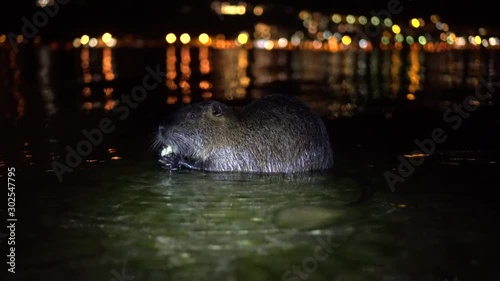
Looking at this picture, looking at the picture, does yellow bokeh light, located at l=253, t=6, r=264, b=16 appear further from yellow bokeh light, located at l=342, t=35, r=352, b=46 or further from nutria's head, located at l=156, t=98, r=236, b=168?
nutria's head, located at l=156, t=98, r=236, b=168

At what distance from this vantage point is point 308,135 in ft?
27.7

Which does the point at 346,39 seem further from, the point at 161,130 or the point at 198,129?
the point at 161,130

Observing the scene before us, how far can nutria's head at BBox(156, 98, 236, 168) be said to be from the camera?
27.0ft

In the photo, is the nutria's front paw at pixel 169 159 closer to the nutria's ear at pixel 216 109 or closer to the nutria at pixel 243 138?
the nutria at pixel 243 138

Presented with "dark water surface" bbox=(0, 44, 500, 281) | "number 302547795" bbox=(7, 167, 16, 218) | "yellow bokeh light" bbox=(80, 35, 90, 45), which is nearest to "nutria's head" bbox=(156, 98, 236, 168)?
"dark water surface" bbox=(0, 44, 500, 281)

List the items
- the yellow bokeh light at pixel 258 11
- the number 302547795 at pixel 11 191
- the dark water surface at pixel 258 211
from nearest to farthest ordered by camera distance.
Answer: the dark water surface at pixel 258 211
the number 302547795 at pixel 11 191
the yellow bokeh light at pixel 258 11

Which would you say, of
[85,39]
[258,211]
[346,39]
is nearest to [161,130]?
[258,211]

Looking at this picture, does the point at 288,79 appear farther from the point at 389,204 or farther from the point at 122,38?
the point at 122,38

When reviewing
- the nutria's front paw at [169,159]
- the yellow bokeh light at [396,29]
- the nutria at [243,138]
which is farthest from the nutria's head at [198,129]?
the yellow bokeh light at [396,29]

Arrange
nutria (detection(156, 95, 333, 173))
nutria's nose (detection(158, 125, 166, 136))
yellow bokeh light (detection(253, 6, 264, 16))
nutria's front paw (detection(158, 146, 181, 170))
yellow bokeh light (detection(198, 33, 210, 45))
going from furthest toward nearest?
yellow bokeh light (detection(253, 6, 264, 16)), yellow bokeh light (detection(198, 33, 210, 45)), nutria's front paw (detection(158, 146, 181, 170)), nutria (detection(156, 95, 333, 173)), nutria's nose (detection(158, 125, 166, 136))

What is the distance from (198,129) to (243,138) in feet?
1.91

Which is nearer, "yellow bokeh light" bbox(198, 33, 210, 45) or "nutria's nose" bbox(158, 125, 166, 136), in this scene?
"nutria's nose" bbox(158, 125, 166, 136)

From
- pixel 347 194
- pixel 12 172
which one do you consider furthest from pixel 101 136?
pixel 347 194

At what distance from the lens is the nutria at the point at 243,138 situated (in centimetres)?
830
